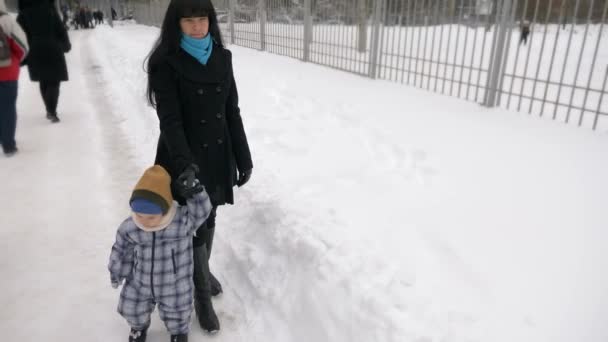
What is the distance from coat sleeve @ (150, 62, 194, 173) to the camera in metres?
2.25

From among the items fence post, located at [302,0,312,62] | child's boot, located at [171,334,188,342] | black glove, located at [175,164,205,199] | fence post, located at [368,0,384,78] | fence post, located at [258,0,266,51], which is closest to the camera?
black glove, located at [175,164,205,199]

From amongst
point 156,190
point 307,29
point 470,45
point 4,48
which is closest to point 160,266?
point 156,190

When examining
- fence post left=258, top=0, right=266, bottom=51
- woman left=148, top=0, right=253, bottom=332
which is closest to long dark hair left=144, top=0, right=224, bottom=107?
woman left=148, top=0, right=253, bottom=332

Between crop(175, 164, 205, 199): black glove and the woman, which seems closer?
crop(175, 164, 205, 199): black glove

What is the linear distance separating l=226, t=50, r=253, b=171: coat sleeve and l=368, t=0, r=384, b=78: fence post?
501 cm

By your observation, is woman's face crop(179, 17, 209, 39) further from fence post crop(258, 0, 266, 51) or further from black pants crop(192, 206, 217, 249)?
fence post crop(258, 0, 266, 51)

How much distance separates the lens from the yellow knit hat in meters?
2.17

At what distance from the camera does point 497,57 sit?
5.38 m

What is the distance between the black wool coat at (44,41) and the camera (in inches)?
249

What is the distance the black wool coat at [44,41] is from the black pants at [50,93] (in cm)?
8

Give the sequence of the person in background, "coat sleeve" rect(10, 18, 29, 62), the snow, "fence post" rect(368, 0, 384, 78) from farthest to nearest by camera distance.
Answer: "fence post" rect(368, 0, 384, 78) → the person in background → "coat sleeve" rect(10, 18, 29, 62) → the snow

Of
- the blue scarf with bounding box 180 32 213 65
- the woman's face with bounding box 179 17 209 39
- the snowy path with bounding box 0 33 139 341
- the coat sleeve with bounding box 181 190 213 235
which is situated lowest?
the snowy path with bounding box 0 33 139 341

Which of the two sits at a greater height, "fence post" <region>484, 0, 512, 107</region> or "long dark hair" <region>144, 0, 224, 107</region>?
"long dark hair" <region>144, 0, 224, 107</region>

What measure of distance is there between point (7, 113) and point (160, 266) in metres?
4.11
